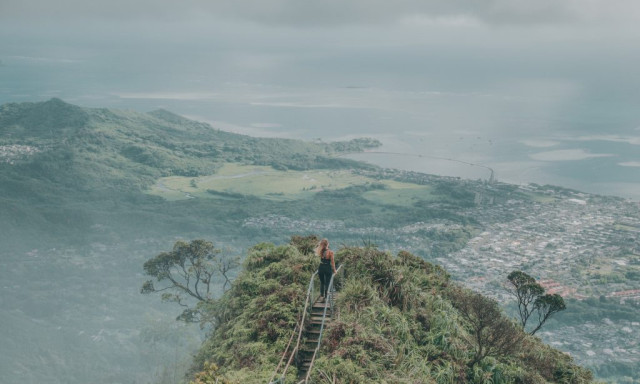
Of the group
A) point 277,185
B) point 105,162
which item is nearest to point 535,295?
point 277,185

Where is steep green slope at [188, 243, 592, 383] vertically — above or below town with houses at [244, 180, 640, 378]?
above

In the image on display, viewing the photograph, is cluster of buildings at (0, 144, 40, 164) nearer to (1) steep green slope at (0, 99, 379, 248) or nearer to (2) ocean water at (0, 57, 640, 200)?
(1) steep green slope at (0, 99, 379, 248)

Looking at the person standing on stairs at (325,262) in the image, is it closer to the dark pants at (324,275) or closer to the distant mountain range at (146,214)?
the dark pants at (324,275)

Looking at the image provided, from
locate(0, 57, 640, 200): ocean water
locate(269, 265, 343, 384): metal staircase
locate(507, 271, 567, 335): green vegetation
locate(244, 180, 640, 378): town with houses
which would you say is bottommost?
locate(244, 180, 640, 378): town with houses

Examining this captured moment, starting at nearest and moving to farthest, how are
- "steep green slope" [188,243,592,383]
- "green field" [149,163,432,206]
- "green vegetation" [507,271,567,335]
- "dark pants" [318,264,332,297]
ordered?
"steep green slope" [188,243,592,383] → "dark pants" [318,264,332,297] → "green vegetation" [507,271,567,335] → "green field" [149,163,432,206]

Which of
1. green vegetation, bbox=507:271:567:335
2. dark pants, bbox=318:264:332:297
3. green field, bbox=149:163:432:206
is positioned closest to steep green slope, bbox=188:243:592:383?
dark pants, bbox=318:264:332:297

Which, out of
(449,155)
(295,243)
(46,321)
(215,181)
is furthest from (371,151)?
(295,243)

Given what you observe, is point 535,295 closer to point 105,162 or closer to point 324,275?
point 324,275
